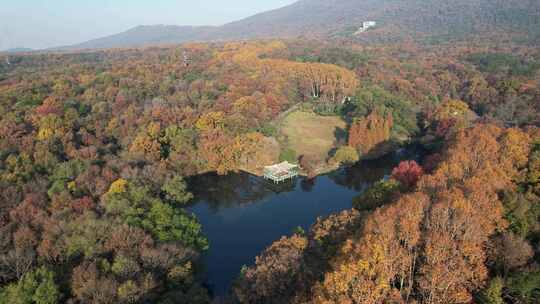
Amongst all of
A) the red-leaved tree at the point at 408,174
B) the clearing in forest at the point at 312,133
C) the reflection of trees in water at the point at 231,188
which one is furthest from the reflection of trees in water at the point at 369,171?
the red-leaved tree at the point at 408,174

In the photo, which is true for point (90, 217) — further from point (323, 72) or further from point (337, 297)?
point (323, 72)

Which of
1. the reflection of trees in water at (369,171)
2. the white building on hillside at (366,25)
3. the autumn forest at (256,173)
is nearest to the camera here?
the autumn forest at (256,173)

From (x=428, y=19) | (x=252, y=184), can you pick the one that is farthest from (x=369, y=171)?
(x=428, y=19)

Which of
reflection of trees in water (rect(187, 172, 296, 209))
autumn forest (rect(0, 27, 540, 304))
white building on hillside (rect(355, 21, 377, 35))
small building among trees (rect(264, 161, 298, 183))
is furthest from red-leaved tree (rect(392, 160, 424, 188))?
white building on hillside (rect(355, 21, 377, 35))

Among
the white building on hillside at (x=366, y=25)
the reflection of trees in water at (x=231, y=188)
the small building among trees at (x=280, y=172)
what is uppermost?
the white building on hillside at (x=366, y=25)

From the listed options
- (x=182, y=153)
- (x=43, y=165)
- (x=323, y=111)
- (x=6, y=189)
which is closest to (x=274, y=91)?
(x=323, y=111)

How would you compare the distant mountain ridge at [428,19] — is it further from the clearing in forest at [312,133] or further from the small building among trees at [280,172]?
the small building among trees at [280,172]

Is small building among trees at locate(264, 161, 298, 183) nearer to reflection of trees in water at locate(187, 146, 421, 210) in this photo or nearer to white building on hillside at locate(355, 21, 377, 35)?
reflection of trees in water at locate(187, 146, 421, 210)
